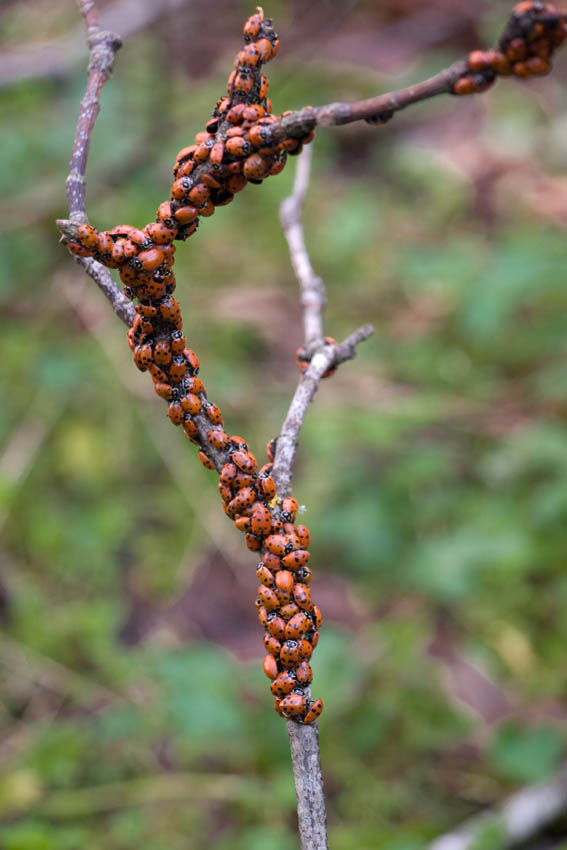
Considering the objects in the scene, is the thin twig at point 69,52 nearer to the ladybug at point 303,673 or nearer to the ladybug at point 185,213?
the ladybug at point 185,213

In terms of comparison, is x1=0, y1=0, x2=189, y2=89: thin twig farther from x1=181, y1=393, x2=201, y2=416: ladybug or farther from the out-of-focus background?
x1=181, y1=393, x2=201, y2=416: ladybug

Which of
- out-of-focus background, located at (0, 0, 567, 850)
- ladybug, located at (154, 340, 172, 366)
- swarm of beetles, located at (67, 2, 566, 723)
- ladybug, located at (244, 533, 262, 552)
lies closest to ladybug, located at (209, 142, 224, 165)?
swarm of beetles, located at (67, 2, 566, 723)

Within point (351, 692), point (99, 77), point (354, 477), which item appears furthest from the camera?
point (354, 477)

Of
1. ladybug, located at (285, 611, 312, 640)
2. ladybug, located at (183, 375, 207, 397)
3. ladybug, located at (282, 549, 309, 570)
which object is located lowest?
ladybug, located at (285, 611, 312, 640)

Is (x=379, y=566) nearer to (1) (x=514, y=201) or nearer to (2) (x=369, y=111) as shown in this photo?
(2) (x=369, y=111)

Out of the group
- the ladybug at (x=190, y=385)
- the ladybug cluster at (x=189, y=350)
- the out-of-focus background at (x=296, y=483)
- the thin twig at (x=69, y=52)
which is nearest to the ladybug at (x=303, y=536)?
the ladybug cluster at (x=189, y=350)

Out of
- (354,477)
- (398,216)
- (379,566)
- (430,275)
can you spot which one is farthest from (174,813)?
(398,216)
